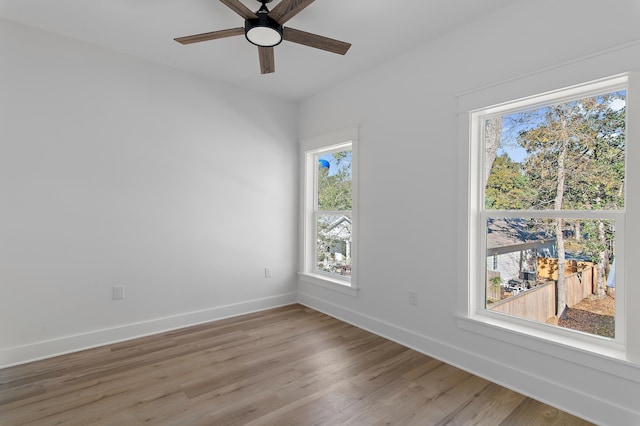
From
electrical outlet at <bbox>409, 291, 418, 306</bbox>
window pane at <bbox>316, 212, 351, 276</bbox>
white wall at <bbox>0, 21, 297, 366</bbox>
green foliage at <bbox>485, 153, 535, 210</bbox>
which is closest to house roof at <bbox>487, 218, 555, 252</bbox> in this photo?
green foliage at <bbox>485, 153, 535, 210</bbox>

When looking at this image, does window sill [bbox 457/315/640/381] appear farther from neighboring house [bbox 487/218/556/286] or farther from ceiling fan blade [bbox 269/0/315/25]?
ceiling fan blade [bbox 269/0/315/25]

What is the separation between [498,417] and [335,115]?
3.16 meters

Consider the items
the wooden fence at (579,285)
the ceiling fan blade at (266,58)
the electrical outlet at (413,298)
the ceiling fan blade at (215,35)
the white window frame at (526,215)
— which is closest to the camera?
the white window frame at (526,215)

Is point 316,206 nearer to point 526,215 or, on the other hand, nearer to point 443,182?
point 443,182

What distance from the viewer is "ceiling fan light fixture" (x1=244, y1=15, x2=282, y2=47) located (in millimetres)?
2096

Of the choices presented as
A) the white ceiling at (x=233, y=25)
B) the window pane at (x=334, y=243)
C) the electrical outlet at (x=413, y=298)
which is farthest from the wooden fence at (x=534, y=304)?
the white ceiling at (x=233, y=25)

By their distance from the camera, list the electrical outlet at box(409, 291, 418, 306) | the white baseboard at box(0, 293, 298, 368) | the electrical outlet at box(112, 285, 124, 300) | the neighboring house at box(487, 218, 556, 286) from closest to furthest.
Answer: the neighboring house at box(487, 218, 556, 286) → the white baseboard at box(0, 293, 298, 368) → the electrical outlet at box(409, 291, 418, 306) → the electrical outlet at box(112, 285, 124, 300)

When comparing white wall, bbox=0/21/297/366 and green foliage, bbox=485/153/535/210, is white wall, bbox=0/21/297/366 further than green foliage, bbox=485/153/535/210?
Yes

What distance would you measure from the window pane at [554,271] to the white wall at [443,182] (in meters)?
0.24

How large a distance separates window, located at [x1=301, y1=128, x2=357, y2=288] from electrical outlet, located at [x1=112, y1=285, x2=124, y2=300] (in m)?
2.07

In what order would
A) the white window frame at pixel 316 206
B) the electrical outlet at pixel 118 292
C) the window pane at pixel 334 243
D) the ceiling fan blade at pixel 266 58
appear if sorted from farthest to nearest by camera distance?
the window pane at pixel 334 243, the white window frame at pixel 316 206, the electrical outlet at pixel 118 292, the ceiling fan blade at pixel 266 58

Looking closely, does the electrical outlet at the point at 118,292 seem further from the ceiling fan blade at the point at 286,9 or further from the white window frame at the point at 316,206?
the ceiling fan blade at the point at 286,9

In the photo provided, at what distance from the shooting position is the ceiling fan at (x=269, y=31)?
6.40 ft

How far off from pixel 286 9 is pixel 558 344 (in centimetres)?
274
